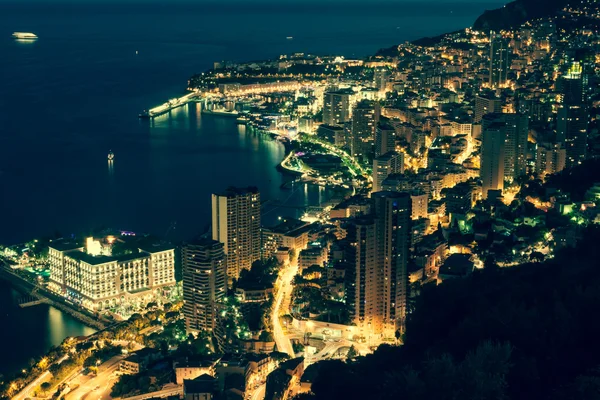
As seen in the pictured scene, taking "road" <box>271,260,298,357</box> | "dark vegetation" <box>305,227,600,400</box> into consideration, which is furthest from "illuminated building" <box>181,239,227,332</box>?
"dark vegetation" <box>305,227,600,400</box>

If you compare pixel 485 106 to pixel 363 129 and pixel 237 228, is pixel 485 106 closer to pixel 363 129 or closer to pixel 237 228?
pixel 363 129

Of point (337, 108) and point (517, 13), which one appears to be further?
point (517, 13)

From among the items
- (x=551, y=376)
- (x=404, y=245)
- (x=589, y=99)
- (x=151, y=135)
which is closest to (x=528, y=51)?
(x=589, y=99)

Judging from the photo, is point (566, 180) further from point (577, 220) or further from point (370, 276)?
point (370, 276)

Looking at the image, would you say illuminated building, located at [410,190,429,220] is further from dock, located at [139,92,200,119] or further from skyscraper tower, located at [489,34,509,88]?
dock, located at [139,92,200,119]

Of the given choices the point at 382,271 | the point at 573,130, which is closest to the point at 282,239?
the point at 382,271

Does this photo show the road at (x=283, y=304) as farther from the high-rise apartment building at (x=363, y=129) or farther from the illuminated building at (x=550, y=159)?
the high-rise apartment building at (x=363, y=129)

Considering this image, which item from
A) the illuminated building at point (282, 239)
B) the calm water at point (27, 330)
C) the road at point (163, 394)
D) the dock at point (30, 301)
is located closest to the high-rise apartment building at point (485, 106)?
the illuminated building at point (282, 239)
